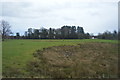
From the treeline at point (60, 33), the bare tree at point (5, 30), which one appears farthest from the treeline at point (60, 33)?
the bare tree at point (5, 30)

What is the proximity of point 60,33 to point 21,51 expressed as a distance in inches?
78.3

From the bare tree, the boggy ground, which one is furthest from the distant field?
the bare tree

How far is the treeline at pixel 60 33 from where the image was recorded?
6.10m

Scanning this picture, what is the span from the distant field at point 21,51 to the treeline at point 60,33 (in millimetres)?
226

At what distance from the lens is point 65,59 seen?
214 inches

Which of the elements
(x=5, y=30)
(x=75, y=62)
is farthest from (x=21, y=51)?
(x=75, y=62)

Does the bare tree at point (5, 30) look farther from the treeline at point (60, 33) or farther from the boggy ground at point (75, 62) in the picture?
the boggy ground at point (75, 62)

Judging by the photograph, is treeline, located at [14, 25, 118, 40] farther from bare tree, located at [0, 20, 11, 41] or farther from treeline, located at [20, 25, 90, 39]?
bare tree, located at [0, 20, 11, 41]

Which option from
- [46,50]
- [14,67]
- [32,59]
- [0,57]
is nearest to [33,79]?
[14,67]

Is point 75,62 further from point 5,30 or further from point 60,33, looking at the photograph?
point 5,30

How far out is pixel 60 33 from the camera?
6664 millimetres

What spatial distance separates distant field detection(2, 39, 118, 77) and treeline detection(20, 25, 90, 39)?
0.74ft

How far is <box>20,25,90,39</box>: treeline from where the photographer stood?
20.0 feet

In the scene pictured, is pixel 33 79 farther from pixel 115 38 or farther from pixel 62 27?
pixel 62 27
